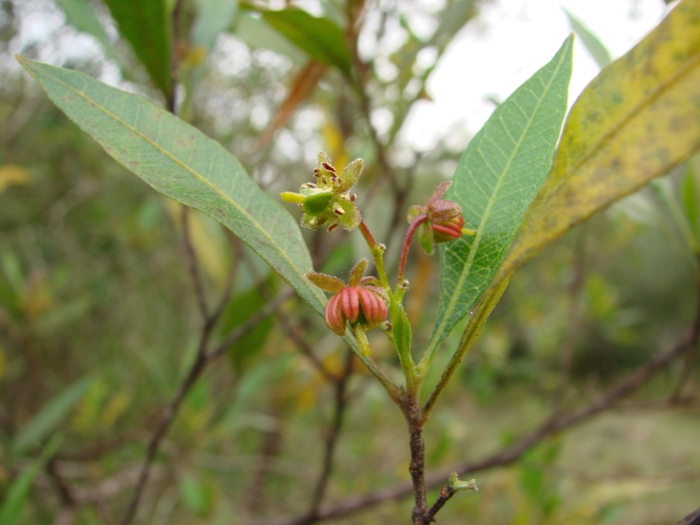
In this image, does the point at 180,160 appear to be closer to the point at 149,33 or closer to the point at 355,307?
the point at 355,307

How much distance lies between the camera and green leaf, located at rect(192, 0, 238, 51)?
3.06ft

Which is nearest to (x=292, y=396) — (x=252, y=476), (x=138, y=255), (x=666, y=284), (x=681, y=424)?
(x=252, y=476)

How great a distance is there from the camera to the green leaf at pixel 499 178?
1.33 ft

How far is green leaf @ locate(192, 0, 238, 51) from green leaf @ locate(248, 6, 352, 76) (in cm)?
14

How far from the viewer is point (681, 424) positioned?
14.0 ft

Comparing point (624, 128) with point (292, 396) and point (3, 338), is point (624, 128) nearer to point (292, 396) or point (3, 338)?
point (292, 396)

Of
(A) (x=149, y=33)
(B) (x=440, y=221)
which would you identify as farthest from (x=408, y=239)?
(A) (x=149, y=33)

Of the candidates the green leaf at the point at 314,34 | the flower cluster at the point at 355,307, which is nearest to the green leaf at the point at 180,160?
the flower cluster at the point at 355,307

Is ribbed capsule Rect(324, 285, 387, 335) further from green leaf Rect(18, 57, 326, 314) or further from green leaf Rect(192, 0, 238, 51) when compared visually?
green leaf Rect(192, 0, 238, 51)

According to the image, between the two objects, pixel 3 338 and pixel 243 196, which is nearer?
pixel 243 196

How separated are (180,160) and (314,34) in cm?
52

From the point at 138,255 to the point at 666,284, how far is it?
4.93m

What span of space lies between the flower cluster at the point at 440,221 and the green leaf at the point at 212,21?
685 mm

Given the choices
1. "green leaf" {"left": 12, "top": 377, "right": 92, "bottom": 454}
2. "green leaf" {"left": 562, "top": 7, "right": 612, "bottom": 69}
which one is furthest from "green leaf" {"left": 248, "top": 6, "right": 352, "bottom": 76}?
"green leaf" {"left": 12, "top": 377, "right": 92, "bottom": 454}
